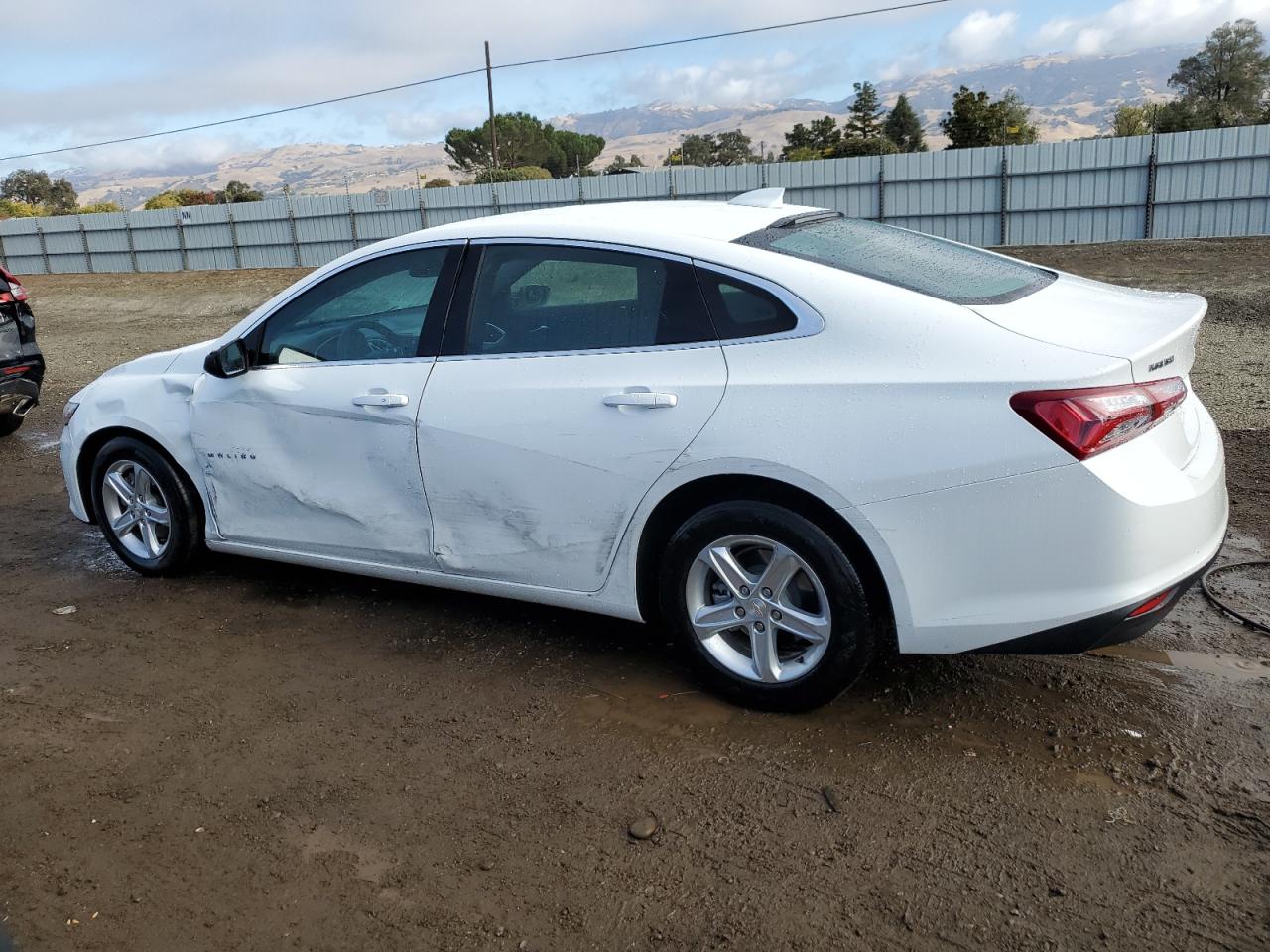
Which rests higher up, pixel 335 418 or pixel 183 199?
pixel 183 199

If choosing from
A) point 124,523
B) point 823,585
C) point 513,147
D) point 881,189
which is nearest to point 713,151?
point 513,147

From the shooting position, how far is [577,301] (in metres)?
3.90

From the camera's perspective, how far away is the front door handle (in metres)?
4.09

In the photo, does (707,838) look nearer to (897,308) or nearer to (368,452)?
(897,308)

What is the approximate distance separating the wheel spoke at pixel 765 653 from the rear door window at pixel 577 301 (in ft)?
3.15

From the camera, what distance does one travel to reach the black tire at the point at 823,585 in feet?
10.7

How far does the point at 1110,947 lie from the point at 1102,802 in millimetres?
631

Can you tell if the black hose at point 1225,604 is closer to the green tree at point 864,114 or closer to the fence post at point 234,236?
the fence post at point 234,236

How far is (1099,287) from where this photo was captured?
3.82m

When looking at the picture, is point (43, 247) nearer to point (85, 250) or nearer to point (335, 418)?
point (85, 250)

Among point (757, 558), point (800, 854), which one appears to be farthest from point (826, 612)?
point (800, 854)

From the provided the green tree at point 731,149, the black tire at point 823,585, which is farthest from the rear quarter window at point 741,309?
the green tree at point 731,149

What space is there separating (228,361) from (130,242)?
32903 mm

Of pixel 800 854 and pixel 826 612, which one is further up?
pixel 826 612
